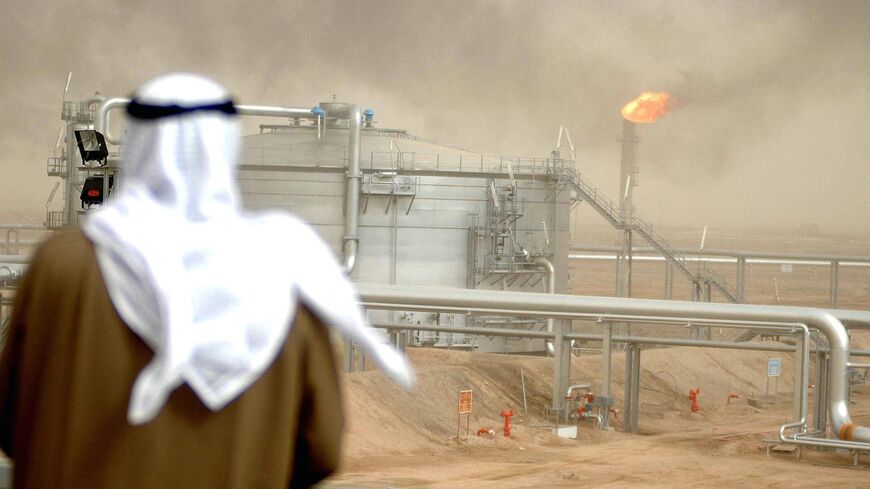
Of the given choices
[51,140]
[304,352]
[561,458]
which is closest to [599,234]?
[51,140]

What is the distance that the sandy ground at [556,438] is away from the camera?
9.45 metres

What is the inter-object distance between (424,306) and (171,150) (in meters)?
6.44

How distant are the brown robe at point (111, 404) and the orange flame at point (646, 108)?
130ft

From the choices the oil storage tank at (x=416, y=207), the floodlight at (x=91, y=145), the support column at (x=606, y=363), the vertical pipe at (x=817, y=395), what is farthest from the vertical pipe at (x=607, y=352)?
the oil storage tank at (x=416, y=207)

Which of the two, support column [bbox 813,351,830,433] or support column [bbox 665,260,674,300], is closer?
support column [bbox 813,351,830,433]

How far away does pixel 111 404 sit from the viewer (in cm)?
168

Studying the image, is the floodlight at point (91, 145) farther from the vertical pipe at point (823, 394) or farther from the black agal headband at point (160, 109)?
the black agal headband at point (160, 109)

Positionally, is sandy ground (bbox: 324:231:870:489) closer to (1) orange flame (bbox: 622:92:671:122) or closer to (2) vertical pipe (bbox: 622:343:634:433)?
(2) vertical pipe (bbox: 622:343:634:433)

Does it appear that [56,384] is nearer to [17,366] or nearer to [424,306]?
[17,366]

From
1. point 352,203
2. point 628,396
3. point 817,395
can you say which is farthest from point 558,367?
point 352,203

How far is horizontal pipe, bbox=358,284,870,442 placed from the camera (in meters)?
8.12

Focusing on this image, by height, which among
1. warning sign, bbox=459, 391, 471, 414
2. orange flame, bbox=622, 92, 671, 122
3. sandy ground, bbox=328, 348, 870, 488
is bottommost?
sandy ground, bbox=328, 348, 870, 488

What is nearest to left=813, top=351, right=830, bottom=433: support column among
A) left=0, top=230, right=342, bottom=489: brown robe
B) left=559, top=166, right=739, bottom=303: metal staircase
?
left=0, top=230, right=342, bottom=489: brown robe

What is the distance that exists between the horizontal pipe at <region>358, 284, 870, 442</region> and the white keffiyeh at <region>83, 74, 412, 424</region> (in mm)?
6049
